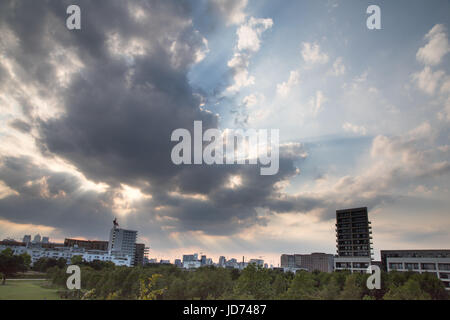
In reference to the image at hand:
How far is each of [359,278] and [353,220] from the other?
49.4m

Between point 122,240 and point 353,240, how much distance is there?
132m

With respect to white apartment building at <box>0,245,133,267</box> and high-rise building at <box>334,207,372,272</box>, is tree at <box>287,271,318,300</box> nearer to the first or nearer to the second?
high-rise building at <box>334,207,372,272</box>

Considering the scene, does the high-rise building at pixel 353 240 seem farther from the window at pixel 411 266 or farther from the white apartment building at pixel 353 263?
the window at pixel 411 266

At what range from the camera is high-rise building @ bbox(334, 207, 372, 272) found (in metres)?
89.1

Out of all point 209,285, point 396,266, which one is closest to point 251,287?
point 209,285

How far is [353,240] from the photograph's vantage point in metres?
94.1

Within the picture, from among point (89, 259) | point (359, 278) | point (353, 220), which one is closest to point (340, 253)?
point (353, 220)

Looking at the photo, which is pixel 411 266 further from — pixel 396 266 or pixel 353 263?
pixel 353 263

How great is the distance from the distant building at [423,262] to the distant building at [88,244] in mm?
156404

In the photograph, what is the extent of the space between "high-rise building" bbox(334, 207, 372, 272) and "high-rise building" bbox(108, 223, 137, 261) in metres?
124

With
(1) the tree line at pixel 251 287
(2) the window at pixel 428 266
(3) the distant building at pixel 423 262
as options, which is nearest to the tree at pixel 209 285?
(1) the tree line at pixel 251 287

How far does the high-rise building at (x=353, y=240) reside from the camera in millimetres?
89062

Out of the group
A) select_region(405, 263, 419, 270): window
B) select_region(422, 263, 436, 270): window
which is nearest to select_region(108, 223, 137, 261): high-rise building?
select_region(405, 263, 419, 270): window
